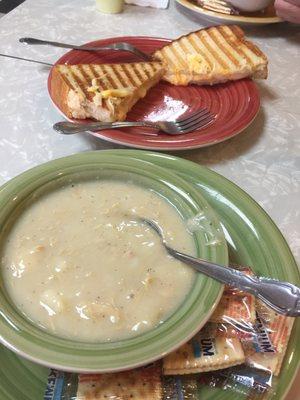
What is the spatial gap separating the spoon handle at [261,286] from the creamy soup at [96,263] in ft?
0.09

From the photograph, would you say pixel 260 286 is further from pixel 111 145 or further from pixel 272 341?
pixel 111 145

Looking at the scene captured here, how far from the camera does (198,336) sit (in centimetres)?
67

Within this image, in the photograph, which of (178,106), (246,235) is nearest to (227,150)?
(178,106)

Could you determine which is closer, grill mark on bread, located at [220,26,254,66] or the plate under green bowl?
the plate under green bowl

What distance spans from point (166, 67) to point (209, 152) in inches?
14.3

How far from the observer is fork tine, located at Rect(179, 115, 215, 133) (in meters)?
1.10

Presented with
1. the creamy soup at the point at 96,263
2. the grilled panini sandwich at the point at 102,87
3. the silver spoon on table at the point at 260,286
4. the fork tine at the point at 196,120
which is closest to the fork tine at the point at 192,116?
the fork tine at the point at 196,120

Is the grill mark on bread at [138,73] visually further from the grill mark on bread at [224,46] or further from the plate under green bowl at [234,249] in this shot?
the plate under green bowl at [234,249]

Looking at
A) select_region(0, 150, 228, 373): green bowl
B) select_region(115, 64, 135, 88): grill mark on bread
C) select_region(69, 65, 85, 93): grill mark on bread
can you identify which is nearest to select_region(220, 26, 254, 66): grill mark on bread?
select_region(115, 64, 135, 88): grill mark on bread

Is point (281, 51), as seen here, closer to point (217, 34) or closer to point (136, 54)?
point (217, 34)

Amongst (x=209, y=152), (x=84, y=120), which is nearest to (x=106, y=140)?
(x=84, y=120)

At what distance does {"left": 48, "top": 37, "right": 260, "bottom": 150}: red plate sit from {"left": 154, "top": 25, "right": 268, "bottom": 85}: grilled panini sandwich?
0.09 feet

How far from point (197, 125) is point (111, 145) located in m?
0.22

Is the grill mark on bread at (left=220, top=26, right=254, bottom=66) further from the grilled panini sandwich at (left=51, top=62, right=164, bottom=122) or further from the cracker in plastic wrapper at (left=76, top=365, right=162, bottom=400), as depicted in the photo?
the cracker in plastic wrapper at (left=76, top=365, right=162, bottom=400)
